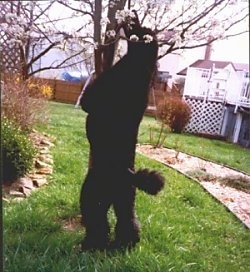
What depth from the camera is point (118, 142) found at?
1.60 meters

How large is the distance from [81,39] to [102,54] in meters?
0.18

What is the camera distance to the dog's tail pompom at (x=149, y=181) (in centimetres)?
160

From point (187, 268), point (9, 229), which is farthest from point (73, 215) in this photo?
point (187, 268)

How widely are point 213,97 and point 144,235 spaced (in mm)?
5105

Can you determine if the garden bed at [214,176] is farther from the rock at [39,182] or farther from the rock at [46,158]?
the rock at [39,182]

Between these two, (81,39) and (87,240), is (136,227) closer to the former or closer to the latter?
(87,240)

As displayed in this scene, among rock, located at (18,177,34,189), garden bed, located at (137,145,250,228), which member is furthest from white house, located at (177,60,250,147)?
rock, located at (18,177,34,189)

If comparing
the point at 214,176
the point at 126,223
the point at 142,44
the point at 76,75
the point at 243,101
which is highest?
the point at 142,44

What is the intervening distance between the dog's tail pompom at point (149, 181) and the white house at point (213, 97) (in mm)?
3381

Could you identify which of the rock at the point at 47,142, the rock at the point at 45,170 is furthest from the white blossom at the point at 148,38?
the rock at the point at 47,142

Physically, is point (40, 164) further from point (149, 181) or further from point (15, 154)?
point (149, 181)

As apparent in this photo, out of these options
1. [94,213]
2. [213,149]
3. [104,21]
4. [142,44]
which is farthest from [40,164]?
[213,149]

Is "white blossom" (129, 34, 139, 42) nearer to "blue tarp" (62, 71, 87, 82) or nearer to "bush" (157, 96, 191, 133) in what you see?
"blue tarp" (62, 71, 87, 82)

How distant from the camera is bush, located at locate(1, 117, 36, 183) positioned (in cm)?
248
